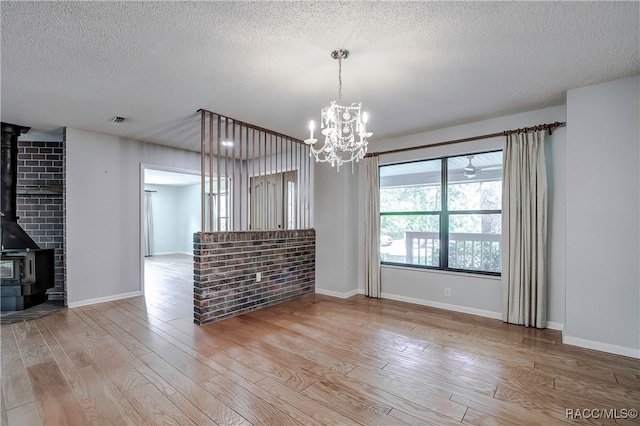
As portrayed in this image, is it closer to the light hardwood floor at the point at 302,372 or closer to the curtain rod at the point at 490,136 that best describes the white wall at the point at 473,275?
the curtain rod at the point at 490,136

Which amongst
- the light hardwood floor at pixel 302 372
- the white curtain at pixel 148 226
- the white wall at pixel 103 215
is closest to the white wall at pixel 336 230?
the light hardwood floor at pixel 302 372

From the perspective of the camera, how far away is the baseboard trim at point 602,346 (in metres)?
2.66

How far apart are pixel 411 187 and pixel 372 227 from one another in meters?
0.85

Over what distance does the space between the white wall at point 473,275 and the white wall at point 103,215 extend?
9.89 feet

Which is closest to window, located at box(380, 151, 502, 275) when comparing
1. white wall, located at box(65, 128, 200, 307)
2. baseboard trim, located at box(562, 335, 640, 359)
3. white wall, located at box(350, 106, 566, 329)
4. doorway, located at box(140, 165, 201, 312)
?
white wall, located at box(350, 106, 566, 329)

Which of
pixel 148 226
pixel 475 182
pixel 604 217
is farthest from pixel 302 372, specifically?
pixel 148 226

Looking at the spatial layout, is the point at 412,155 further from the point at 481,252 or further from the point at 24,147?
the point at 24,147

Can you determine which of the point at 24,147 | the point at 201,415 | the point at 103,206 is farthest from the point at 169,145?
the point at 201,415

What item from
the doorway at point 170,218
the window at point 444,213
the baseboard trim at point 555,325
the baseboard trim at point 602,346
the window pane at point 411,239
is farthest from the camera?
the doorway at point 170,218

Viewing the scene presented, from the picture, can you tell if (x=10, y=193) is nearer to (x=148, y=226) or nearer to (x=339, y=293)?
(x=339, y=293)

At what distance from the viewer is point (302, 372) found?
2.38 metres

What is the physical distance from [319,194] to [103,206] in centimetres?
331

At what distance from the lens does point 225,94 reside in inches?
121

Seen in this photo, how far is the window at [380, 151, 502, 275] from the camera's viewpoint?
387cm
